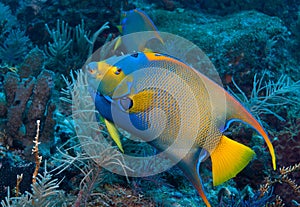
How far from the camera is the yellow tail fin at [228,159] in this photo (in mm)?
1405

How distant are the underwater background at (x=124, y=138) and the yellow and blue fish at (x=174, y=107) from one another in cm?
86

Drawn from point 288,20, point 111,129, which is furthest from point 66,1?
point 288,20

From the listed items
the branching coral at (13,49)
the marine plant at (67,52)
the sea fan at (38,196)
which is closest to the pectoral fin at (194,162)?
the sea fan at (38,196)

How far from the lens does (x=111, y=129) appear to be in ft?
5.61

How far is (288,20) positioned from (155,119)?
8.68 metres

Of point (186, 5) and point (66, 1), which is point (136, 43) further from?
point (186, 5)

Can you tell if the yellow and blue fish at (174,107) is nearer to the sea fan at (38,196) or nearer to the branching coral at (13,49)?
the sea fan at (38,196)

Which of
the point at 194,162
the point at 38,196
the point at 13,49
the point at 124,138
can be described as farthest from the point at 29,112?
the point at 13,49

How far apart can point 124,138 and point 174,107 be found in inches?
65.0

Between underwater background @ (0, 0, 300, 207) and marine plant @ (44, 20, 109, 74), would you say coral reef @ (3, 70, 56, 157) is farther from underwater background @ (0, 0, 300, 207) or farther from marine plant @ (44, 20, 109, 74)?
marine plant @ (44, 20, 109, 74)

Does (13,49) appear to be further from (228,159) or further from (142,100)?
(228,159)

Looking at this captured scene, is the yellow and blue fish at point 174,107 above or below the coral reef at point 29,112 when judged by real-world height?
above

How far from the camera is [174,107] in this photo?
1.49m

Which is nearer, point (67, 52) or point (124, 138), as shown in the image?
point (124, 138)
